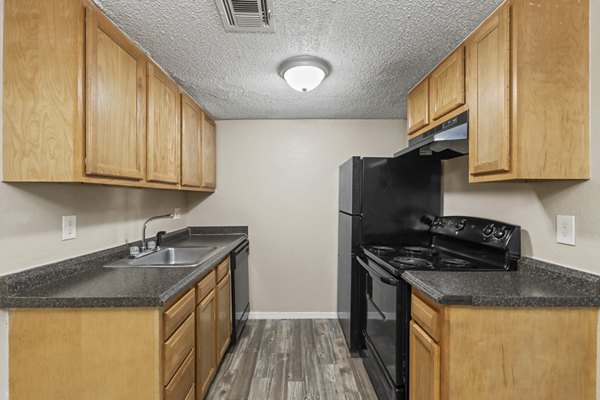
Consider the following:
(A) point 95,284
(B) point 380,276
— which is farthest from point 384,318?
(A) point 95,284

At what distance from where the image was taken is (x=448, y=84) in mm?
1692

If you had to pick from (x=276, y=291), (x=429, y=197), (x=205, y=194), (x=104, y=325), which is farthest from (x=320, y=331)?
(x=104, y=325)

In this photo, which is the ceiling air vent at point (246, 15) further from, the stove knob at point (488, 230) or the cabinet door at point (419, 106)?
the stove knob at point (488, 230)

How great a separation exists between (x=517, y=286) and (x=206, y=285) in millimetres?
1668

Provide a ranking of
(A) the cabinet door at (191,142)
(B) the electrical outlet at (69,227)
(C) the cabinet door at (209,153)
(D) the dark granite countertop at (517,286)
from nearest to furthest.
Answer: (D) the dark granite countertop at (517,286) < (B) the electrical outlet at (69,227) < (A) the cabinet door at (191,142) < (C) the cabinet door at (209,153)

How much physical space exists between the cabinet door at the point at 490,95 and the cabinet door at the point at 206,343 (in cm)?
173

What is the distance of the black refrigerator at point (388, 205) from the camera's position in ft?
7.63

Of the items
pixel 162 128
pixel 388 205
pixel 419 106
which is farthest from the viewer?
pixel 388 205

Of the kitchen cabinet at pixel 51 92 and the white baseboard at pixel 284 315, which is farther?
the white baseboard at pixel 284 315

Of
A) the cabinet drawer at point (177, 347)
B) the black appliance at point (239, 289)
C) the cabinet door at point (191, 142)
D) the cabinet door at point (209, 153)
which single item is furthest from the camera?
the cabinet door at point (209, 153)

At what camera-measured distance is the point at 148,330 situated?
1192 millimetres

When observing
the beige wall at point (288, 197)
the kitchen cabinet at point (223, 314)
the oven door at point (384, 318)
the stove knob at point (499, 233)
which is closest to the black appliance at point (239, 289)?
the kitchen cabinet at point (223, 314)

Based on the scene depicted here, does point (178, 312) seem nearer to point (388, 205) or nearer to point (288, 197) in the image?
point (388, 205)

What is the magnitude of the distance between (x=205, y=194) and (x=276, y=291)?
52.0 inches
